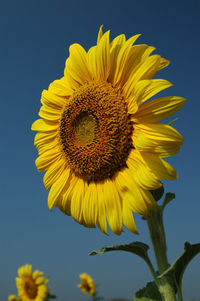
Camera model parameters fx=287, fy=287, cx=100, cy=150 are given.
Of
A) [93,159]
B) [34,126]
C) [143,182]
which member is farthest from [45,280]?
[143,182]

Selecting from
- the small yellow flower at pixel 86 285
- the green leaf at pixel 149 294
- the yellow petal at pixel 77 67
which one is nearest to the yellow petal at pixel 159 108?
the yellow petal at pixel 77 67

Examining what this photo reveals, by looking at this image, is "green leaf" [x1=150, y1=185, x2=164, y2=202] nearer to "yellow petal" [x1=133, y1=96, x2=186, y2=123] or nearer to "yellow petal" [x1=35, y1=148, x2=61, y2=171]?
"yellow petal" [x1=133, y1=96, x2=186, y2=123]

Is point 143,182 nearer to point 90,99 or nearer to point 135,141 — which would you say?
point 135,141

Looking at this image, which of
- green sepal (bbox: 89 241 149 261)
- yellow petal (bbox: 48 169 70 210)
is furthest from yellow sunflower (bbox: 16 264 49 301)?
green sepal (bbox: 89 241 149 261)

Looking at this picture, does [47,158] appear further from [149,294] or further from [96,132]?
[149,294]

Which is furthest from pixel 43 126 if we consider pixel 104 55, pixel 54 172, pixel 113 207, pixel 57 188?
pixel 113 207

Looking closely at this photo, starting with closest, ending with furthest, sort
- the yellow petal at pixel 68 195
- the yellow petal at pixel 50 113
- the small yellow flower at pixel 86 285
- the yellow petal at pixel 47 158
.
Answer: the yellow petal at pixel 68 195 < the yellow petal at pixel 47 158 < the yellow petal at pixel 50 113 < the small yellow flower at pixel 86 285

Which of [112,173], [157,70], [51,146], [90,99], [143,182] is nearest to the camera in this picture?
[143,182]

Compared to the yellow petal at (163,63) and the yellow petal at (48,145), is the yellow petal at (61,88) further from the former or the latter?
the yellow petal at (163,63)
